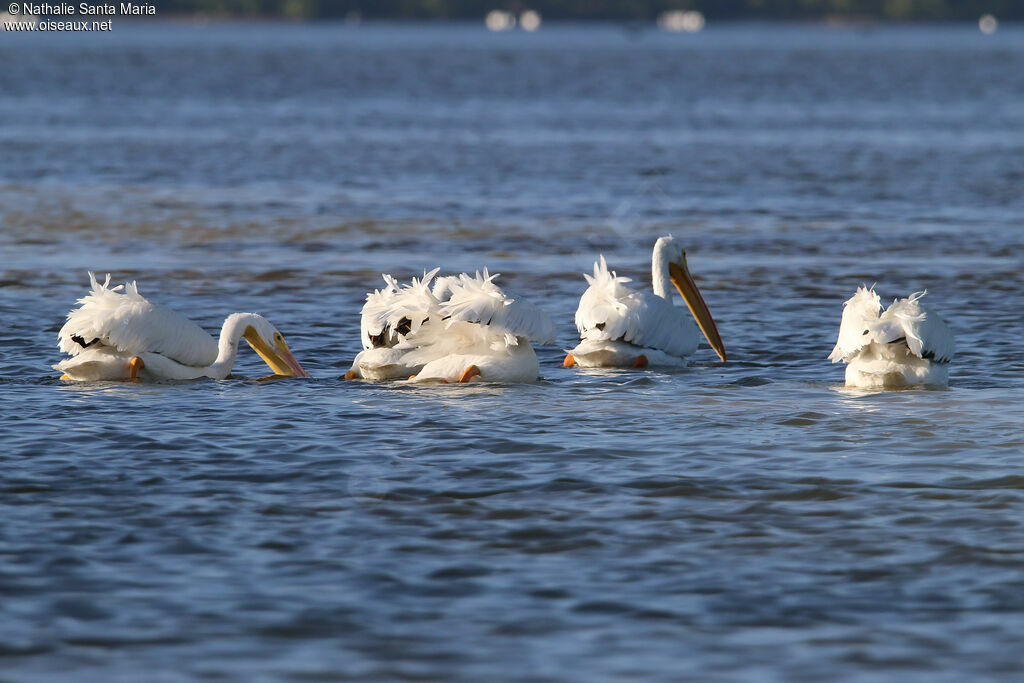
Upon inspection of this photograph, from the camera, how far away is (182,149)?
105 ft

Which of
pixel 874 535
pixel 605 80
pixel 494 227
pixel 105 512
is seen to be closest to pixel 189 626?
pixel 105 512

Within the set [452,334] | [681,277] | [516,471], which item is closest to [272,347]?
[452,334]

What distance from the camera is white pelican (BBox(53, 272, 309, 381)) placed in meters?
11.1

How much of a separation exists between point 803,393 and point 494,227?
1008 cm

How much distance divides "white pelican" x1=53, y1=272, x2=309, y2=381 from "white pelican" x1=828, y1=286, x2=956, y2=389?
4.22m

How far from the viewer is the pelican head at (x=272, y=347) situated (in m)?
11.7

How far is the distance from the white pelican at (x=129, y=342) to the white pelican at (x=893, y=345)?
422 cm

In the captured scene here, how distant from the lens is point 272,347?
1173cm

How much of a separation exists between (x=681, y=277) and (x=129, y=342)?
4.61 metres

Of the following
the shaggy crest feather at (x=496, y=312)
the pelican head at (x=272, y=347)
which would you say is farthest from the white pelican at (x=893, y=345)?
the pelican head at (x=272, y=347)

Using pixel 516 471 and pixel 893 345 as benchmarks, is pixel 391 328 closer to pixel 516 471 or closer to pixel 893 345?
pixel 516 471

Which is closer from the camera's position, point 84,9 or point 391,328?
point 391,328

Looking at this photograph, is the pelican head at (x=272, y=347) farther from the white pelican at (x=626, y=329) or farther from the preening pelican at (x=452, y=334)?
the white pelican at (x=626, y=329)

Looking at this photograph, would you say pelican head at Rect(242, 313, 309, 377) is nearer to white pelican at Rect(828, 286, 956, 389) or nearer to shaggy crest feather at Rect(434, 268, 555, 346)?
shaggy crest feather at Rect(434, 268, 555, 346)
